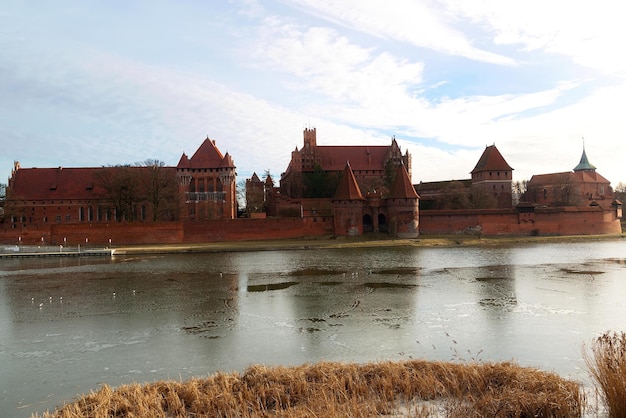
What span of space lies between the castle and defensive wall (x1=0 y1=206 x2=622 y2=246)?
0.08 meters

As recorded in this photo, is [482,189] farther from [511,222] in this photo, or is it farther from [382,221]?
[382,221]

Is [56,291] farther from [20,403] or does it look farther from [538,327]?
[538,327]

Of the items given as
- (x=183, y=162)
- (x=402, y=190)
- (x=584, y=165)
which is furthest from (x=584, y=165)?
(x=183, y=162)

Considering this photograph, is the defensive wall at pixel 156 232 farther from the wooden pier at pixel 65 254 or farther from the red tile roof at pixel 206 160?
the red tile roof at pixel 206 160

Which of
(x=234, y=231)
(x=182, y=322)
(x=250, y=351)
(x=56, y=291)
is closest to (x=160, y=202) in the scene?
(x=234, y=231)

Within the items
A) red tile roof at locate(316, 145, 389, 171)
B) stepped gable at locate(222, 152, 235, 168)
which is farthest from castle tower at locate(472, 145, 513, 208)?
stepped gable at locate(222, 152, 235, 168)

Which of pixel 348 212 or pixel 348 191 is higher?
pixel 348 191

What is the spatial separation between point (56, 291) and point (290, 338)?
11019mm

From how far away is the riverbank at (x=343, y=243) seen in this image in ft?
117

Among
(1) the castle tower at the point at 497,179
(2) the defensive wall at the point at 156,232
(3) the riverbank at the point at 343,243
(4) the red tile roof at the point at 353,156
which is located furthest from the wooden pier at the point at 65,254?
(1) the castle tower at the point at 497,179

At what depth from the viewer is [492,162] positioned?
169 ft

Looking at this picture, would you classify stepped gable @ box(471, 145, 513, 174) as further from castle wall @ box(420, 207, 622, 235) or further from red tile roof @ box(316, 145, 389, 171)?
red tile roof @ box(316, 145, 389, 171)

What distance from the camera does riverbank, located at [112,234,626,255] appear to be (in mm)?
35812

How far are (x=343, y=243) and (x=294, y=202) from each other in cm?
1296
